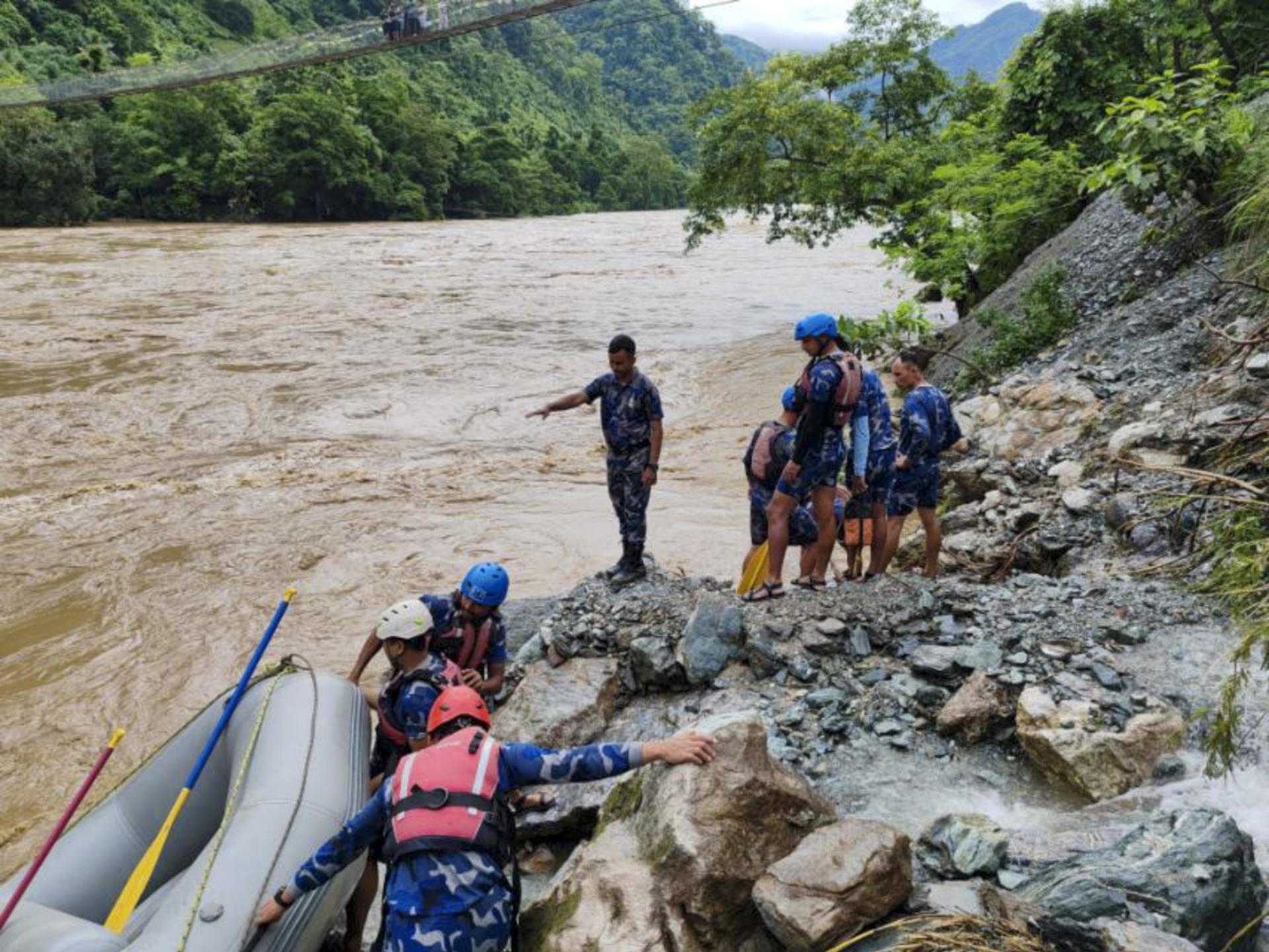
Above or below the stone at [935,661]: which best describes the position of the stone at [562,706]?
below

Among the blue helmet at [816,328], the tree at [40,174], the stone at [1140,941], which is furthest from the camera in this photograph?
the tree at [40,174]

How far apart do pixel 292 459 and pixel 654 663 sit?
7.79 metres

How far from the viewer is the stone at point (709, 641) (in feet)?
15.0

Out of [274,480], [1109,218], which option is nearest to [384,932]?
[274,480]

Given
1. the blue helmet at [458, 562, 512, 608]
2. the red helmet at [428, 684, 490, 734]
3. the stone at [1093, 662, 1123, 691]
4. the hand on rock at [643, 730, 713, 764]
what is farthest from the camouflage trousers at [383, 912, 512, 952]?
the stone at [1093, 662, 1123, 691]

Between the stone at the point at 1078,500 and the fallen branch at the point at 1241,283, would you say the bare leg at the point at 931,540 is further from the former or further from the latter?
the fallen branch at the point at 1241,283

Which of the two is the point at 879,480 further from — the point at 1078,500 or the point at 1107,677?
the point at 1107,677

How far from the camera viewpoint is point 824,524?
206 inches

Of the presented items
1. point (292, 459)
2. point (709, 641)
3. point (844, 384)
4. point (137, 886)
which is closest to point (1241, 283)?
point (844, 384)

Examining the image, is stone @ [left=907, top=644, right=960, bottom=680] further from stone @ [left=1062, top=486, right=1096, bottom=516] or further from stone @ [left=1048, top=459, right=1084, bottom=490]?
stone @ [left=1048, top=459, right=1084, bottom=490]

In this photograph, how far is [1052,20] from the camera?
1238 cm

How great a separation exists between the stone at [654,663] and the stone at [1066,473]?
10.8 ft

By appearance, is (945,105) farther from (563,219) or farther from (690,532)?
(563,219)

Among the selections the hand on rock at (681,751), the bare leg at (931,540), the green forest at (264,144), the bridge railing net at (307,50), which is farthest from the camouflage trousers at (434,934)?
the green forest at (264,144)
